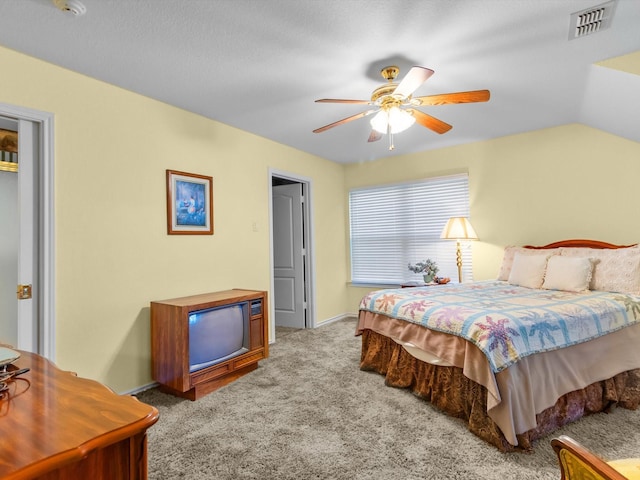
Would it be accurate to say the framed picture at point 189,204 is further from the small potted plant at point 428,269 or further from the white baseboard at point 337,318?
the small potted plant at point 428,269

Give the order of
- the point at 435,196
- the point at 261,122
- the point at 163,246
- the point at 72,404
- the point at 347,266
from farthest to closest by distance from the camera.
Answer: the point at 347,266
the point at 435,196
the point at 261,122
the point at 163,246
the point at 72,404

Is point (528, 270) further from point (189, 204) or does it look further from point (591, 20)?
point (189, 204)

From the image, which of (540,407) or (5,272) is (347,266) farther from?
(5,272)

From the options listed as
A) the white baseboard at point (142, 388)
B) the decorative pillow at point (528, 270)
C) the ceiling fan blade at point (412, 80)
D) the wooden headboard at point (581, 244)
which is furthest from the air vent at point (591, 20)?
the white baseboard at point (142, 388)

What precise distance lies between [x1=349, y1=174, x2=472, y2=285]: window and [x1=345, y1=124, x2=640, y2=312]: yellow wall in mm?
168

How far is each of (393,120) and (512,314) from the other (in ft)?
5.02

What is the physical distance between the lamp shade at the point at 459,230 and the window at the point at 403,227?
0.39 m

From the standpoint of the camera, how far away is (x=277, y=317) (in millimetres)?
→ 5285

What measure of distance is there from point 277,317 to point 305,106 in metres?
3.12

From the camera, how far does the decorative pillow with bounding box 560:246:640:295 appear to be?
3.03 m

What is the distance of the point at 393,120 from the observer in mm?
2617

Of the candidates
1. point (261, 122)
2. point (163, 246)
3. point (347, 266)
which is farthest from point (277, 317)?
point (261, 122)

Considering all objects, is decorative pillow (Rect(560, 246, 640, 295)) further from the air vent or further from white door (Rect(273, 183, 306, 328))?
white door (Rect(273, 183, 306, 328))

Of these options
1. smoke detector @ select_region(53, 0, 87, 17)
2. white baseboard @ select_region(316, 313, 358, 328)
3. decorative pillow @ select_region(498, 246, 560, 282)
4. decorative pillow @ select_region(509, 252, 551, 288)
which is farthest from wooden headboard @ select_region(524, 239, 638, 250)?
smoke detector @ select_region(53, 0, 87, 17)
